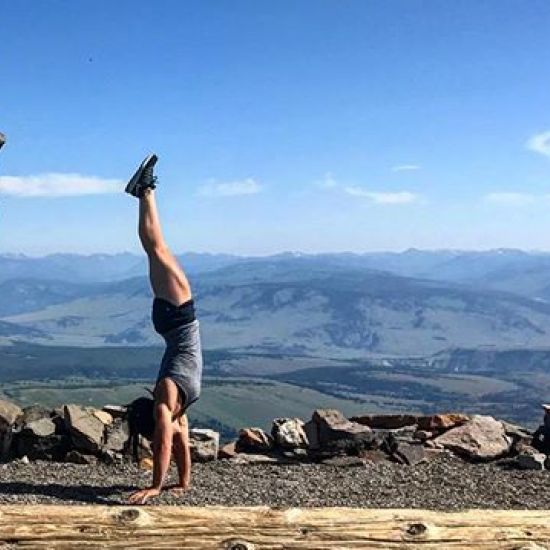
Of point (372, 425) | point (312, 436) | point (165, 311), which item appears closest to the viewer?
point (165, 311)

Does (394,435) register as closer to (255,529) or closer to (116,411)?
(116,411)

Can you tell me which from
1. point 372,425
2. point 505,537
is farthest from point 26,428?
point 505,537

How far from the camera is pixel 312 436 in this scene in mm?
13609

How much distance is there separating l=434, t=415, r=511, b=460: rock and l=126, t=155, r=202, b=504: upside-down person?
586 cm

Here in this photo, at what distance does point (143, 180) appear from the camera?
344 inches

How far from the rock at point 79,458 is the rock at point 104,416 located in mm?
730

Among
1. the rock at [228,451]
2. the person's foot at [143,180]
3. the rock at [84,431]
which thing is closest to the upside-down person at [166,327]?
the person's foot at [143,180]

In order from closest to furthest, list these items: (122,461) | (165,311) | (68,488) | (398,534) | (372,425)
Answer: (398,534) → (165,311) → (68,488) → (122,461) → (372,425)

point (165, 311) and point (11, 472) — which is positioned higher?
point (165, 311)

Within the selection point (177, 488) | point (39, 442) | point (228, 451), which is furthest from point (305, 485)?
point (39, 442)

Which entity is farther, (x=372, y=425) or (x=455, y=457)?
(x=372, y=425)

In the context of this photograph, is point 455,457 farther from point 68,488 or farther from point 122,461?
point 68,488

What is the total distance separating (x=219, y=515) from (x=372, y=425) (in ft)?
36.7

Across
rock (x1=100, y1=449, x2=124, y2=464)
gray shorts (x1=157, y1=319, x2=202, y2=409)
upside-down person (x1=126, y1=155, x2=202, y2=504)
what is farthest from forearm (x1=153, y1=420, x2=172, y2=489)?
rock (x1=100, y1=449, x2=124, y2=464)
